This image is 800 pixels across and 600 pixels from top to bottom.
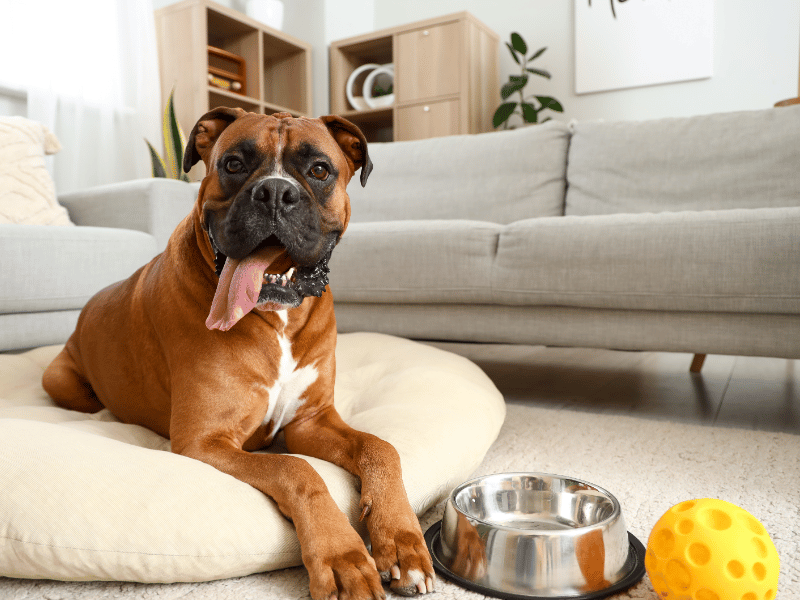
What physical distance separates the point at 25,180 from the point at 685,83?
4.16 metres

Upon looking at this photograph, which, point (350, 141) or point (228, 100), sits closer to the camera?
point (350, 141)

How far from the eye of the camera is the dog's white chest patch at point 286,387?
1237 mm

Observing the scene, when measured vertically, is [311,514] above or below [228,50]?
below

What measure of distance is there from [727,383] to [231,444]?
6.70ft

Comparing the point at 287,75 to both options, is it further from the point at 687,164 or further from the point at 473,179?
the point at 687,164

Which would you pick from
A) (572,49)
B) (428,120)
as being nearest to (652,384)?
(428,120)

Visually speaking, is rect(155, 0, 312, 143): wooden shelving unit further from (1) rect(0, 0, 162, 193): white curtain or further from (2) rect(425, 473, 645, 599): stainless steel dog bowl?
(2) rect(425, 473, 645, 599): stainless steel dog bowl

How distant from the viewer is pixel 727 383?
8.02 feet

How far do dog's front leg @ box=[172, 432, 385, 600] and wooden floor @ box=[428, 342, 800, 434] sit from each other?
1.29 meters

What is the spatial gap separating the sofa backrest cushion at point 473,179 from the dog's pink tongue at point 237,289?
1790 millimetres

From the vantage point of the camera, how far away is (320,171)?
1.20 m

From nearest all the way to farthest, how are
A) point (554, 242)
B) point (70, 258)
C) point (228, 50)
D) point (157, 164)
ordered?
point (554, 242) → point (70, 258) → point (157, 164) → point (228, 50)

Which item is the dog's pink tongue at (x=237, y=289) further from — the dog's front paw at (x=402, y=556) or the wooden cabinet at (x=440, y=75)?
the wooden cabinet at (x=440, y=75)

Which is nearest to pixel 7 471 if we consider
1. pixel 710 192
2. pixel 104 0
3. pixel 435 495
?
pixel 435 495
